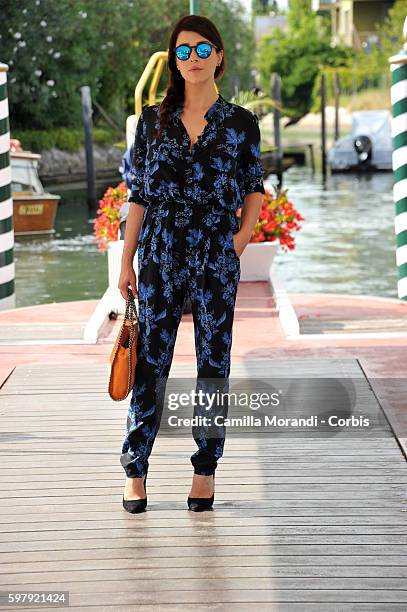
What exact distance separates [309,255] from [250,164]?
17.5m

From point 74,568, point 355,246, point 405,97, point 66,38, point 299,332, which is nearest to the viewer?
point 74,568

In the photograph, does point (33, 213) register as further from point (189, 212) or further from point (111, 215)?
point (189, 212)

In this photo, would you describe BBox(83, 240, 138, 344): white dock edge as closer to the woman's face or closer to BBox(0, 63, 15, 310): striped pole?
BBox(0, 63, 15, 310): striped pole

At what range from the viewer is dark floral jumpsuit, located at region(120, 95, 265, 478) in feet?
14.6

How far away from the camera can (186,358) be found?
7.46 meters

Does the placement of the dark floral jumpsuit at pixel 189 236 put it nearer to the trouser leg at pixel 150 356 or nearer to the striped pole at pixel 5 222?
the trouser leg at pixel 150 356

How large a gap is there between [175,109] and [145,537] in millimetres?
1434

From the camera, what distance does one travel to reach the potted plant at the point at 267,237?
34.3ft

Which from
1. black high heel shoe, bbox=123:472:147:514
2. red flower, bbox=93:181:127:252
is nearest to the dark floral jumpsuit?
black high heel shoe, bbox=123:472:147:514

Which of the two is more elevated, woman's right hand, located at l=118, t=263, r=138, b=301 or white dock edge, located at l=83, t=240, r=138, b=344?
woman's right hand, located at l=118, t=263, r=138, b=301

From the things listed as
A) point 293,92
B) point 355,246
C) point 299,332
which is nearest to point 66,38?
point 355,246

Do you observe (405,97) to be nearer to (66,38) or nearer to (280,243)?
(280,243)

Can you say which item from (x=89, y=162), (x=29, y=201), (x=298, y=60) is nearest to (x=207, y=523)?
(x=29, y=201)

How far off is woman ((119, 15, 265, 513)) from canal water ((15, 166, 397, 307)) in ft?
32.2
